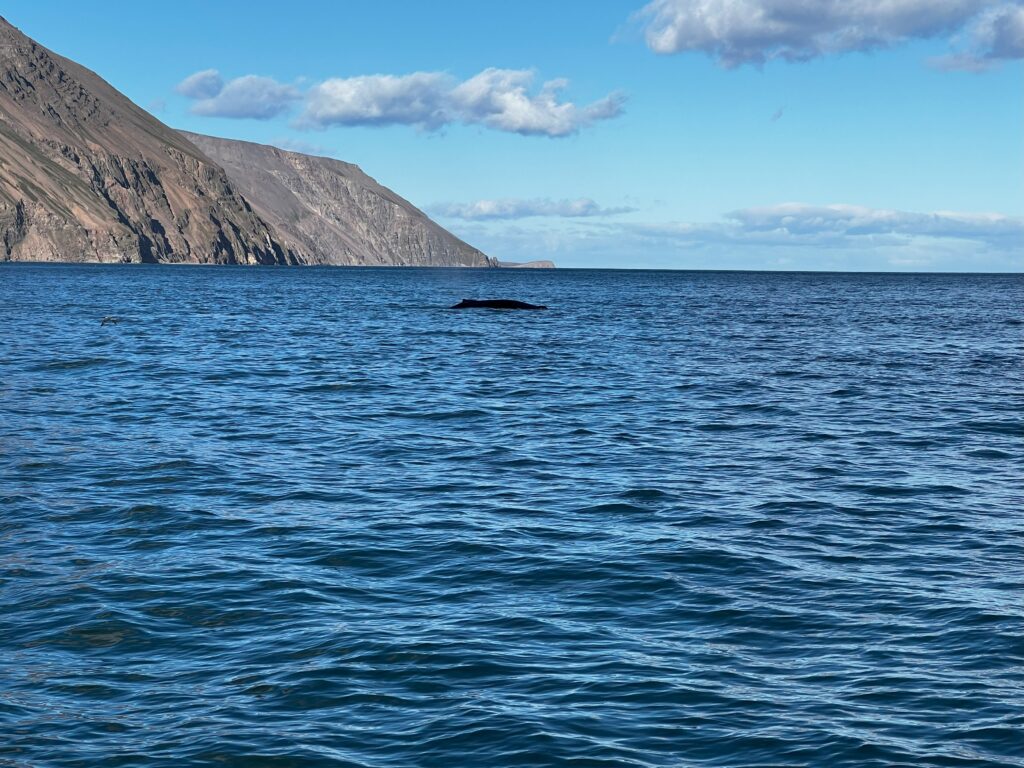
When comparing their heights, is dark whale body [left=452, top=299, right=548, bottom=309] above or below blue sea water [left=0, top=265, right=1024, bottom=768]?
above

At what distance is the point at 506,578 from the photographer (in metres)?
14.8

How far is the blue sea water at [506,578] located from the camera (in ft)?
32.9

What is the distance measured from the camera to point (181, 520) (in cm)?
1791

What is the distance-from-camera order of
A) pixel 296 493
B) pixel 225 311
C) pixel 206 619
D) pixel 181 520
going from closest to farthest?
1. pixel 206 619
2. pixel 181 520
3. pixel 296 493
4. pixel 225 311

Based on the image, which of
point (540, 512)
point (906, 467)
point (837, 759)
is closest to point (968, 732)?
point (837, 759)

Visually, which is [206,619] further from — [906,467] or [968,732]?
[906,467]

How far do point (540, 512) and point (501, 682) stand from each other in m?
7.76

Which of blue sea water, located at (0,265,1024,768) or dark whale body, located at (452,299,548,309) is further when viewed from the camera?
dark whale body, located at (452,299,548,309)

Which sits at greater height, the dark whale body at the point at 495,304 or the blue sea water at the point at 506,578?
the dark whale body at the point at 495,304

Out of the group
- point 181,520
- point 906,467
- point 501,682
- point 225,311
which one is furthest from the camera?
point 225,311

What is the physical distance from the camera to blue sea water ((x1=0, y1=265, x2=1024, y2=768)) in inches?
395

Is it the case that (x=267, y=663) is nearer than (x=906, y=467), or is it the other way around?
(x=267, y=663)

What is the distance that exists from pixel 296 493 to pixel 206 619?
7071 mm

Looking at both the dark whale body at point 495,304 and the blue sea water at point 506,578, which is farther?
the dark whale body at point 495,304
